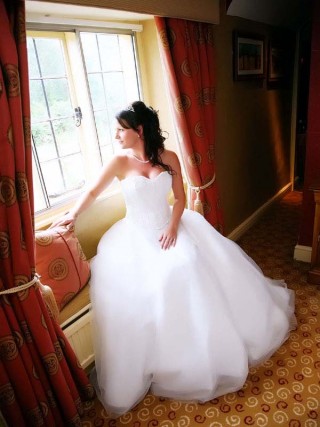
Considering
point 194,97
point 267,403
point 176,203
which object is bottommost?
point 267,403

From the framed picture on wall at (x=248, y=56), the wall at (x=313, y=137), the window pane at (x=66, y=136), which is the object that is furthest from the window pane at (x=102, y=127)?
the wall at (x=313, y=137)

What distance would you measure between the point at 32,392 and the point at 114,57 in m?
2.09

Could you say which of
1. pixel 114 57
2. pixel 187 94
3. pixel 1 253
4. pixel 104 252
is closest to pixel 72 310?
pixel 104 252

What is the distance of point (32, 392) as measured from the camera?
54.1 inches

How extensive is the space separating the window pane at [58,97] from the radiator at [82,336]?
3.96 ft

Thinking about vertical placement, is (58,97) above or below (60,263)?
above

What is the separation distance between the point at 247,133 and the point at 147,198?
186cm

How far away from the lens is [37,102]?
73.6 inches

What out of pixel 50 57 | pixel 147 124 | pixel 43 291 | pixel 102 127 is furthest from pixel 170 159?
pixel 43 291

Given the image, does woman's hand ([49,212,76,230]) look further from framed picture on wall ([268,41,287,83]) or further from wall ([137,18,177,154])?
framed picture on wall ([268,41,287,83])

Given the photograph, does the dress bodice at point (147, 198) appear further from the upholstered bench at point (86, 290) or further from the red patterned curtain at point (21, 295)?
the red patterned curtain at point (21, 295)

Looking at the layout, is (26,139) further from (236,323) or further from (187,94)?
(236,323)

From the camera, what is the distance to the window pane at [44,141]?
189 centimetres

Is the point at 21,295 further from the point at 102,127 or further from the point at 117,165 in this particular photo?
the point at 102,127
